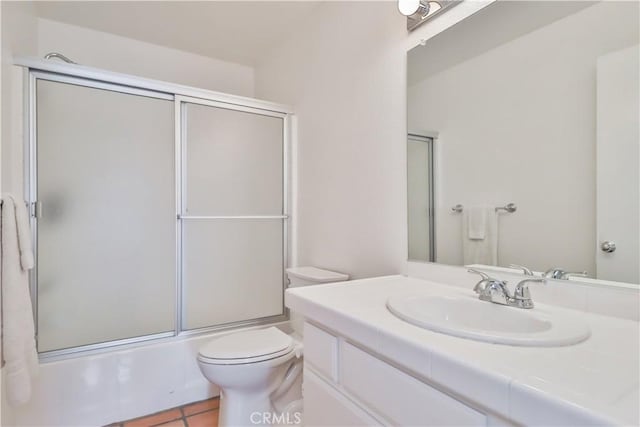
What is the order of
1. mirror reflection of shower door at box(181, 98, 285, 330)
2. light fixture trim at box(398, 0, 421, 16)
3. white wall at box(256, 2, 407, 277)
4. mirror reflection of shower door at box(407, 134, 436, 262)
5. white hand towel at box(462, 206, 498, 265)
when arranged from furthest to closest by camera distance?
1. mirror reflection of shower door at box(181, 98, 285, 330)
2. white wall at box(256, 2, 407, 277)
3. mirror reflection of shower door at box(407, 134, 436, 262)
4. light fixture trim at box(398, 0, 421, 16)
5. white hand towel at box(462, 206, 498, 265)

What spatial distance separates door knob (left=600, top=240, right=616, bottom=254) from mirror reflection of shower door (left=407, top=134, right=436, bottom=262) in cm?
57

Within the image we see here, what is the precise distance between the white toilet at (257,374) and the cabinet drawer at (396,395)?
726mm

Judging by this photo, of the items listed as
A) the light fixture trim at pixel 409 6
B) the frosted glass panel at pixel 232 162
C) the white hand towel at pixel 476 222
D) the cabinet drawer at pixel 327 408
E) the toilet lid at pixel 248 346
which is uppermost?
the light fixture trim at pixel 409 6

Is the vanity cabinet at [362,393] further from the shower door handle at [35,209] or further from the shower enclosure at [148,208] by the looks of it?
the shower door handle at [35,209]

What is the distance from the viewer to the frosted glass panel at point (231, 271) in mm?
2045

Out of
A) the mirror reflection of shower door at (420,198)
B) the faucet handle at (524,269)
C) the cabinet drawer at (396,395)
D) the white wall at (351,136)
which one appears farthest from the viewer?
the white wall at (351,136)

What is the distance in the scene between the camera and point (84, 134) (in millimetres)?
1772

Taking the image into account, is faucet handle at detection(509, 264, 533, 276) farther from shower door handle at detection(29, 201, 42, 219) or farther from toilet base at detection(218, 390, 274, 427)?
shower door handle at detection(29, 201, 42, 219)

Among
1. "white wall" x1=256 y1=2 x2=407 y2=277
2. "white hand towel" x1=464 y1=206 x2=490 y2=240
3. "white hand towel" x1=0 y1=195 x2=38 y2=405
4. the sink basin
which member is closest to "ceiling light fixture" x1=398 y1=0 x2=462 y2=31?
"white wall" x1=256 y1=2 x2=407 y2=277

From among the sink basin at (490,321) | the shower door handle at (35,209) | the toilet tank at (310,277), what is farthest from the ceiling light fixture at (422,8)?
the shower door handle at (35,209)

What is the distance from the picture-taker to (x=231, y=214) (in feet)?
7.07

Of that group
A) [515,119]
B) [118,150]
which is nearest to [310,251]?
[118,150]

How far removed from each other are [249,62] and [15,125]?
176 cm

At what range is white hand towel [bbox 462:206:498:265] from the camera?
3.90 feet
